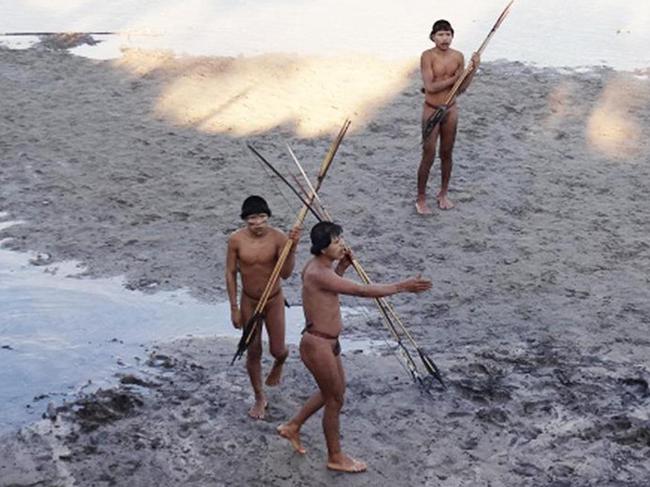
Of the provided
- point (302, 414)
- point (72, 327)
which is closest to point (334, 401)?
point (302, 414)

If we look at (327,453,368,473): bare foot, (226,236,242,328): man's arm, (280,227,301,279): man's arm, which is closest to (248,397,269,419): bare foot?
(226,236,242,328): man's arm

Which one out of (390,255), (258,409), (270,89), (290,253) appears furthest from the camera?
(270,89)

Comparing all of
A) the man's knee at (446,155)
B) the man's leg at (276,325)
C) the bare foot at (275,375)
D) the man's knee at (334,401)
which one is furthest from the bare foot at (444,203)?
the man's knee at (334,401)

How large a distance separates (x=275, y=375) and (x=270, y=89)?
6.41 meters

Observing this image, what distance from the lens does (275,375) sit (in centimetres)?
664

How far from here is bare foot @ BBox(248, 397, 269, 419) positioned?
650 cm

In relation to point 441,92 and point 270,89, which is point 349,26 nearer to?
point 270,89

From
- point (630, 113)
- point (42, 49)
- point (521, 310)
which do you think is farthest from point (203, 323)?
point (42, 49)

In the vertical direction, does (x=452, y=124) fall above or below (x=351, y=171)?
above

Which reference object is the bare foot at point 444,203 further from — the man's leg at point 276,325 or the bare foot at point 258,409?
the bare foot at point 258,409

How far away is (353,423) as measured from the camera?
6500 millimetres

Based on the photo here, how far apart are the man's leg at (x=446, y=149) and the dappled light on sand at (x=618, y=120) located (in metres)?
2.10

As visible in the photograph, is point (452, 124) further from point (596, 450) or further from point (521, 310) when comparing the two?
point (596, 450)

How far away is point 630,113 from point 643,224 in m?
2.87
